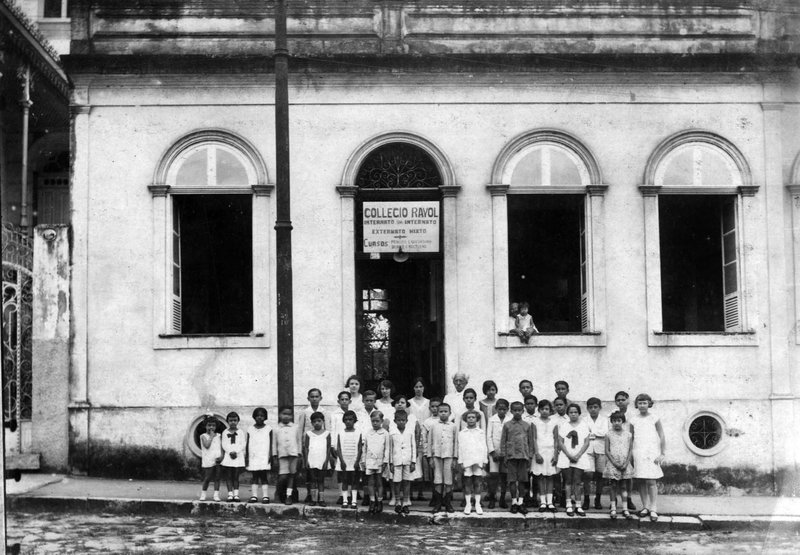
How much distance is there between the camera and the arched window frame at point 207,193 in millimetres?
12523

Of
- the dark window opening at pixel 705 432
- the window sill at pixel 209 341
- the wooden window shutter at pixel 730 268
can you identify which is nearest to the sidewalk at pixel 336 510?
the dark window opening at pixel 705 432

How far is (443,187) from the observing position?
41.9ft

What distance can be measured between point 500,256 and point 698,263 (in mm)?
3568

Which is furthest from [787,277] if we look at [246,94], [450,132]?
[246,94]

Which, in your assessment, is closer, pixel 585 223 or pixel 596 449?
A: pixel 596 449

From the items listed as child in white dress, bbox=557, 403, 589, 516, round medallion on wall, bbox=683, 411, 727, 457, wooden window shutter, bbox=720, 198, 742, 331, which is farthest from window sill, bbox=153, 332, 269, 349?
wooden window shutter, bbox=720, 198, 742, 331

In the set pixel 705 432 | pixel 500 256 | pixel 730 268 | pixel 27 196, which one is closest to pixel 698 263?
pixel 730 268

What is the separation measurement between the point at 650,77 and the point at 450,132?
295cm

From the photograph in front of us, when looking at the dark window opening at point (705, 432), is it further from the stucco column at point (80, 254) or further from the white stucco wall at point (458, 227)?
the stucco column at point (80, 254)

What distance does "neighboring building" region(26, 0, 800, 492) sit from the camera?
41.1 ft

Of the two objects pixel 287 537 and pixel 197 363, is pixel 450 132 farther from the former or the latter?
pixel 287 537

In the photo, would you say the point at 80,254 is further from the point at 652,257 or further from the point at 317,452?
the point at 652,257

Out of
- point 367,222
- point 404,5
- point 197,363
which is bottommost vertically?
point 197,363

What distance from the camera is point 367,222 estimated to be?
12930 millimetres
